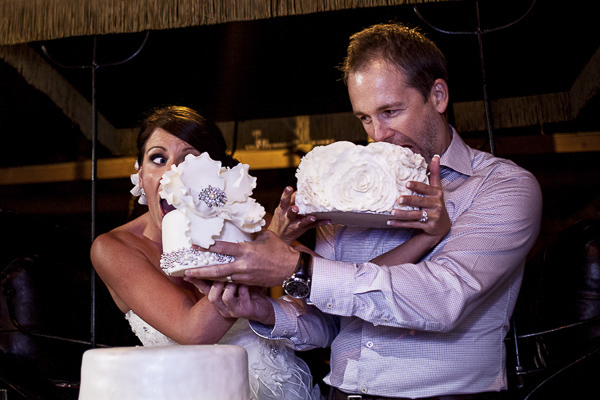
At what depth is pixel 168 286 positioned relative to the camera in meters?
2.34

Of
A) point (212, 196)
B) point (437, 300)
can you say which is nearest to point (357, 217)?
point (437, 300)

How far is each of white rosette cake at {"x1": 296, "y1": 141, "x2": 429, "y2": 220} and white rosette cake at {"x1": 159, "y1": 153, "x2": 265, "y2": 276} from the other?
209 mm

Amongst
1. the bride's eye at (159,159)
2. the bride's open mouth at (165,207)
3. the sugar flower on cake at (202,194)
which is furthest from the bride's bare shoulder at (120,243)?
the sugar flower on cake at (202,194)

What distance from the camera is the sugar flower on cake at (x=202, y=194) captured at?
164cm

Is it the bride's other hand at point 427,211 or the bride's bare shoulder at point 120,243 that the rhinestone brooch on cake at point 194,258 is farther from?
the bride's bare shoulder at point 120,243

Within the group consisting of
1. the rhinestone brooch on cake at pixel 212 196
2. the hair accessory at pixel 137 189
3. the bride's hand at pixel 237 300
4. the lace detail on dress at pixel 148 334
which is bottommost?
the lace detail on dress at pixel 148 334

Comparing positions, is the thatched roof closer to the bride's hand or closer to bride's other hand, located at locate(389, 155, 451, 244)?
bride's other hand, located at locate(389, 155, 451, 244)

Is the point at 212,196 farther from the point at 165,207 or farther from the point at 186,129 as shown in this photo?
the point at 186,129

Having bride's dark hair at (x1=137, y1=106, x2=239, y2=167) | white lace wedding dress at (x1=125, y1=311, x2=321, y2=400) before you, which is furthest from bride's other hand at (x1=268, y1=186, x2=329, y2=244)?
bride's dark hair at (x1=137, y1=106, x2=239, y2=167)

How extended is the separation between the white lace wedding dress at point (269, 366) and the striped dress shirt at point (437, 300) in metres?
0.33

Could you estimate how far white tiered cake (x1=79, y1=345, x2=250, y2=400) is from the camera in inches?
54.3

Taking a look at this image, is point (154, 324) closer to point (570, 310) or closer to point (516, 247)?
point (516, 247)

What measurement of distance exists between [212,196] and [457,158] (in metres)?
1.03

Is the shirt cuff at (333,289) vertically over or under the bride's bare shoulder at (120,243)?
under
